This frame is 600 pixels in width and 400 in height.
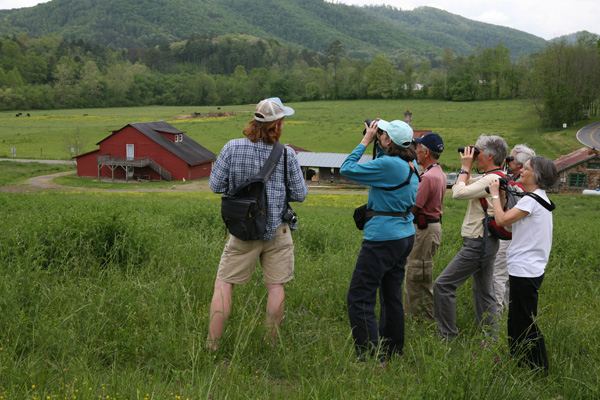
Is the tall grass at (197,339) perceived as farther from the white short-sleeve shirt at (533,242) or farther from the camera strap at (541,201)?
the camera strap at (541,201)

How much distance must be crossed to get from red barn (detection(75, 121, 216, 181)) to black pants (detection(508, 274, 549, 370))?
136 ft

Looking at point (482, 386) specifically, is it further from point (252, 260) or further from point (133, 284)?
point (133, 284)

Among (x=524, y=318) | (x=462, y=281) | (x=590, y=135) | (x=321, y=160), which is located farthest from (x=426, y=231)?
(x=590, y=135)

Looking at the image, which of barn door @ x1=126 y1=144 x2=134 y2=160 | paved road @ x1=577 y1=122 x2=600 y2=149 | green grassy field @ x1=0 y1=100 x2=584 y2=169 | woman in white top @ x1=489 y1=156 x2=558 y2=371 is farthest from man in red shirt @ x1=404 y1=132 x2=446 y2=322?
paved road @ x1=577 y1=122 x2=600 y2=149

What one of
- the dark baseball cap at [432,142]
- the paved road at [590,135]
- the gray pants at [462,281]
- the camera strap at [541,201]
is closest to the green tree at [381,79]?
the paved road at [590,135]

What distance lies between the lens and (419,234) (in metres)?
4.85

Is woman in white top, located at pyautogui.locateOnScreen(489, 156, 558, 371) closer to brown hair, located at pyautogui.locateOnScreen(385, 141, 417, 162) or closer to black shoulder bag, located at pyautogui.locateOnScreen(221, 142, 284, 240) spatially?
brown hair, located at pyautogui.locateOnScreen(385, 141, 417, 162)

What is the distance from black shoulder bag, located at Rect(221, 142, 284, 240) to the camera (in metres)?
3.76

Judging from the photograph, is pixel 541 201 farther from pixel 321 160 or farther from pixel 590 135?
pixel 590 135

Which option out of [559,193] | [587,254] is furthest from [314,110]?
[587,254]

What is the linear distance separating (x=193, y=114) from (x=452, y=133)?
50.6m

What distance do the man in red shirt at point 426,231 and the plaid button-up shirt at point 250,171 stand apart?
150cm

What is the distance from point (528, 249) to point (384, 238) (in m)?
1.04

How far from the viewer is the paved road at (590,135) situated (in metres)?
54.0
